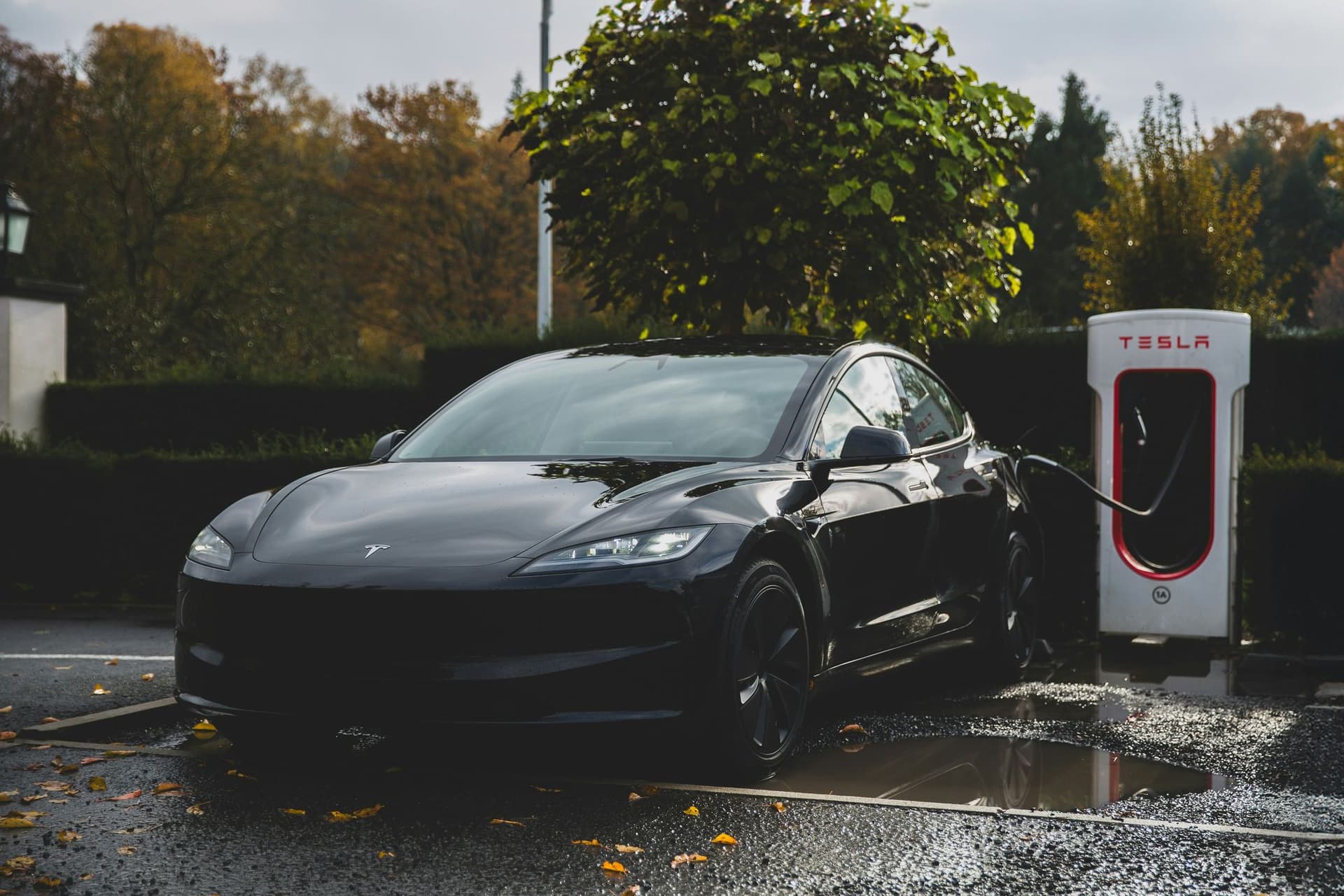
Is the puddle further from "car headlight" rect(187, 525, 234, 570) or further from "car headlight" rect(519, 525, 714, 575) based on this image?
"car headlight" rect(187, 525, 234, 570)

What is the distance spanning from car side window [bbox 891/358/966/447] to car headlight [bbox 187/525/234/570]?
3036 millimetres

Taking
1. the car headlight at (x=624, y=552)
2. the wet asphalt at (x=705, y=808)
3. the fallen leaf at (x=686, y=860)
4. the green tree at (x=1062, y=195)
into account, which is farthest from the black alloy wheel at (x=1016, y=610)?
the green tree at (x=1062, y=195)

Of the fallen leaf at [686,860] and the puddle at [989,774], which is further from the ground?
the fallen leaf at [686,860]

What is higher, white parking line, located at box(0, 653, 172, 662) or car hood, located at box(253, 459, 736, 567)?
car hood, located at box(253, 459, 736, 567)

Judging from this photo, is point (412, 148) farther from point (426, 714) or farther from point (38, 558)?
point (426, 714)

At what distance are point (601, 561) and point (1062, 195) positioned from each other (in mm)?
43816

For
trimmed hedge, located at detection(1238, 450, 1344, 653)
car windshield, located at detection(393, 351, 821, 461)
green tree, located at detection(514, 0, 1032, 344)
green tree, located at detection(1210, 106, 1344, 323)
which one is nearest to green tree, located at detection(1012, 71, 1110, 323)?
green tree, located at detection(1210, 106, 1344, 323)

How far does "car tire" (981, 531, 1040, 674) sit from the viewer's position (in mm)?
7281

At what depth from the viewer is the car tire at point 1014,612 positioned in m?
7.28

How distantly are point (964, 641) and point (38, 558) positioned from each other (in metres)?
7.77

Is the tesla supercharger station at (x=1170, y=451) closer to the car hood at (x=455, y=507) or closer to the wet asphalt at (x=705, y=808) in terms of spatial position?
the wet asphalt at (x=705, y=808)

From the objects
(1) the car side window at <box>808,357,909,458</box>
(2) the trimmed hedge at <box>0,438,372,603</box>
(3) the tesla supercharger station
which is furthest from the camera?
(2) the trimmed hedge at <box>0,438,372,603</box>

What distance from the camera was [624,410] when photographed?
20.0 feet

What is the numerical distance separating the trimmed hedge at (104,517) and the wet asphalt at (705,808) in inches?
188
